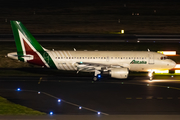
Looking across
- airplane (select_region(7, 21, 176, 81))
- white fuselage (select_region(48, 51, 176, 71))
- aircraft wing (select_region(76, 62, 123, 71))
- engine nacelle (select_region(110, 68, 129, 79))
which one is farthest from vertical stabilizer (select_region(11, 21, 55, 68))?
engine nacelle (select_region(110, 68, 129, 79))

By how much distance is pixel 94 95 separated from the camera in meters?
31.5

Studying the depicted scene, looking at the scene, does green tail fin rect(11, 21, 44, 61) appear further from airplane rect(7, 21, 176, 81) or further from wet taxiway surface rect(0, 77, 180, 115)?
wet taxiway surface rect(0, 77, 180, 115)

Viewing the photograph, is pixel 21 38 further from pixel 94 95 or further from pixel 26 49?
pixel 94 95

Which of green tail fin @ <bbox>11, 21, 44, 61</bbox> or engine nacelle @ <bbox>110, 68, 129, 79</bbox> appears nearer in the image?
engine nacelle @ <bbox>110, 68, 129, 79</bbox>

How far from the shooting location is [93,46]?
181ft

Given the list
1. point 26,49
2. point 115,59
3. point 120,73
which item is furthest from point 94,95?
point 26,49

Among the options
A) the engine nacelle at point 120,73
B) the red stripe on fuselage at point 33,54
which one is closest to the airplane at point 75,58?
the red stripe on fuselage at point 33,54

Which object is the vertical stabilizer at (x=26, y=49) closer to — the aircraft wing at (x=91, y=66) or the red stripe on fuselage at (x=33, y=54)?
the red stripe on fuselage at (x=33, y=54)

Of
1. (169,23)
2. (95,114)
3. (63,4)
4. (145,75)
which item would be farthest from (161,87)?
(63,4)

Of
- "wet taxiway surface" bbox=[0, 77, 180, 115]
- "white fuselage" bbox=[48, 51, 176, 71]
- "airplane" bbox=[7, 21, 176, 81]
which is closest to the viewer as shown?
"wet taxiway surface" bbox=[0, 77, 180, 115]

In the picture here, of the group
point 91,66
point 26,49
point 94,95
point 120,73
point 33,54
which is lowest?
point 94,95

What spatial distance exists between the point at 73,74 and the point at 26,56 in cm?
786

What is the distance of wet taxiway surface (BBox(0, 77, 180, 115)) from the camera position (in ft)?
85.1

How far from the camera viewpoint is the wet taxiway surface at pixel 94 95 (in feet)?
85.1
